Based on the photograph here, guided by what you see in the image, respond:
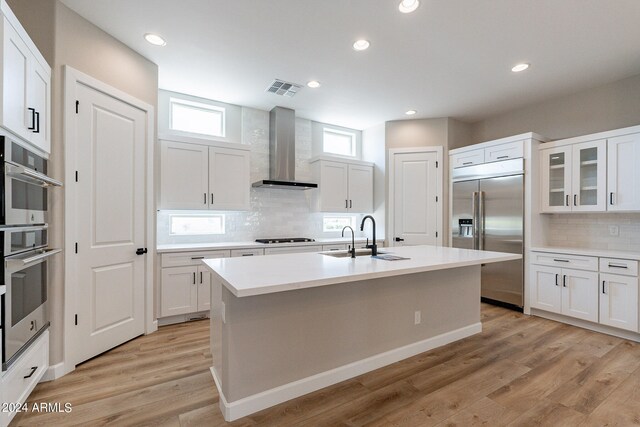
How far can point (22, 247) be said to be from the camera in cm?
182

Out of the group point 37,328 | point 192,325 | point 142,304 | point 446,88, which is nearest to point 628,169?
point 446,88

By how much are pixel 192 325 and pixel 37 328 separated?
5.02 ft

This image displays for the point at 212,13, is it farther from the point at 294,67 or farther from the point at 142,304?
the point at 142,304

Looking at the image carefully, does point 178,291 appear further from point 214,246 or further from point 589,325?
point 589,325

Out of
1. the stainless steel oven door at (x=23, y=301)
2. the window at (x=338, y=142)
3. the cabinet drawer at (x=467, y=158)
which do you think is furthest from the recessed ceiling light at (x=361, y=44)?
the stainless steel oven door at (x=23, y=301)

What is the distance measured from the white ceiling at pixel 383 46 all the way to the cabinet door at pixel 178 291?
2.26 meters

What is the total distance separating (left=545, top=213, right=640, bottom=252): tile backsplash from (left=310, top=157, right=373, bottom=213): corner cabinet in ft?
8.59

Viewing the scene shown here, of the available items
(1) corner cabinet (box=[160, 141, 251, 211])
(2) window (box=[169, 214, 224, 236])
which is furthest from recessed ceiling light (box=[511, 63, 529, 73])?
(2) window (box=[169, 214, 224, 236])

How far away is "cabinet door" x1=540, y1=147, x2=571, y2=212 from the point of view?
3713mm

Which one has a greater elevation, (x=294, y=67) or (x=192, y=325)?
(x=294, y=67)

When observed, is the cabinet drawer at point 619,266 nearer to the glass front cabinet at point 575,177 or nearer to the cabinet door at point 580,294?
the cabinet door at point 580,294

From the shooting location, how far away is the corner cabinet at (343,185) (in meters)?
4.77

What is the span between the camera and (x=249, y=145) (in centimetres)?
414

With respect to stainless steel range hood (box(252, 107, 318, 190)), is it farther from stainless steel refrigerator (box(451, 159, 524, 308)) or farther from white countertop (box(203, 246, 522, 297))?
stainless steel refrigerator (box(451, 159, 524, 308))
